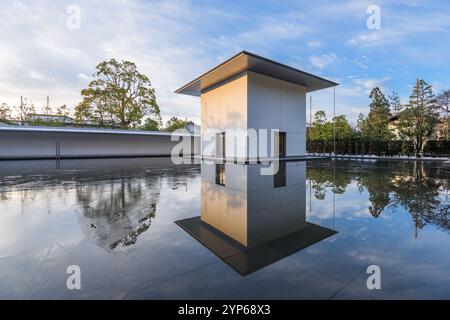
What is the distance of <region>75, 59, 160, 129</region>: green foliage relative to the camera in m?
21.8

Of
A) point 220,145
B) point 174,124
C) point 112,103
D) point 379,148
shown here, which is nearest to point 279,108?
point 220,145

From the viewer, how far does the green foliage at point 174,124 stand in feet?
111

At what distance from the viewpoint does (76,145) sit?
18922mm

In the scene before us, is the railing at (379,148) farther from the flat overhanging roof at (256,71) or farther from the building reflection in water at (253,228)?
the building reflection in water at (253,228)

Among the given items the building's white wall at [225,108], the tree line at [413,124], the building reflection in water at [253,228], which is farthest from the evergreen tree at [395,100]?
the building reflection in water at [253,228]

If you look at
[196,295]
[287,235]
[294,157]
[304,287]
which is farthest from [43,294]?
[294,157]

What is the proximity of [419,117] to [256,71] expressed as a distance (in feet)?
50.2

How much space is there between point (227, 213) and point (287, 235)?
122 centimetres

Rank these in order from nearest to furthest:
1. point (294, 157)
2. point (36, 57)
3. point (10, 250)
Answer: point (10, 250)
point (36, 57)
point (294, 157)

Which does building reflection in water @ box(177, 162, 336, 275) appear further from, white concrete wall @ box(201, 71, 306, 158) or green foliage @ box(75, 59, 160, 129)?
green foliage @ box(75, 59, 160, 129)

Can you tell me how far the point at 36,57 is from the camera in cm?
1391

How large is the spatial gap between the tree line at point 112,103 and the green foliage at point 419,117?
2432 cm

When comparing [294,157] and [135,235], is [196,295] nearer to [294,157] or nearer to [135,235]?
[135,235]
